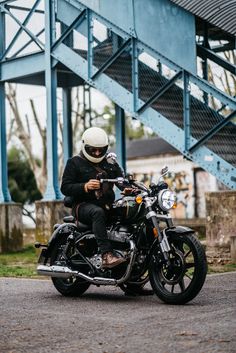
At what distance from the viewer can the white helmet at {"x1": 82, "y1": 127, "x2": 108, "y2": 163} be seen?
381 inches

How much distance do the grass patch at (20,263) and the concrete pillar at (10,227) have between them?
231mm

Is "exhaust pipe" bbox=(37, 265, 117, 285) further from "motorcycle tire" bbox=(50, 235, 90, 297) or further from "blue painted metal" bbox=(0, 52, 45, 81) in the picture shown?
"blue painted metal" bbox=(0, 52, 45, 81)

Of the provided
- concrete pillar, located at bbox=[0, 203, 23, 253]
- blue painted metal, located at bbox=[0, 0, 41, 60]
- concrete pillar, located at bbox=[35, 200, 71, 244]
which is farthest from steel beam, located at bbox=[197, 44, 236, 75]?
concrete pillar, located at bbox=[0, 203, 23, 253]

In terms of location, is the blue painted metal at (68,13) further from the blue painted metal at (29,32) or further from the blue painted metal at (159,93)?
the blue painted metal at (159,93)

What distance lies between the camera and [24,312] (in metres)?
8.55

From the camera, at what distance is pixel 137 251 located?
9203mm

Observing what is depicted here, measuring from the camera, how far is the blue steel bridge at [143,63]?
1519 cm

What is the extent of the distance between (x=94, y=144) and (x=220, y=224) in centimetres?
524

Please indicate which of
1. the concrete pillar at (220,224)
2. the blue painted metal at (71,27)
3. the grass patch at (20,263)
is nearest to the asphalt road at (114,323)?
the grass patch at (20,263)

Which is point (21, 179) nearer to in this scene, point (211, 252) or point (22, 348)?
point (211, 252)

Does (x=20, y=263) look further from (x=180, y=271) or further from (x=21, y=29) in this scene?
(x=180, y=271)

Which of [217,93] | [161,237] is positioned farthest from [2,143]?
[161,237]

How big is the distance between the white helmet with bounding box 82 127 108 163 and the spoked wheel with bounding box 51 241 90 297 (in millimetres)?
1116

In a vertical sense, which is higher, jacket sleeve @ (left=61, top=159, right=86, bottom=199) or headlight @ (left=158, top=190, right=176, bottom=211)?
jacket sleeve @ (left=61, top=159, right=86, bottom=199)
